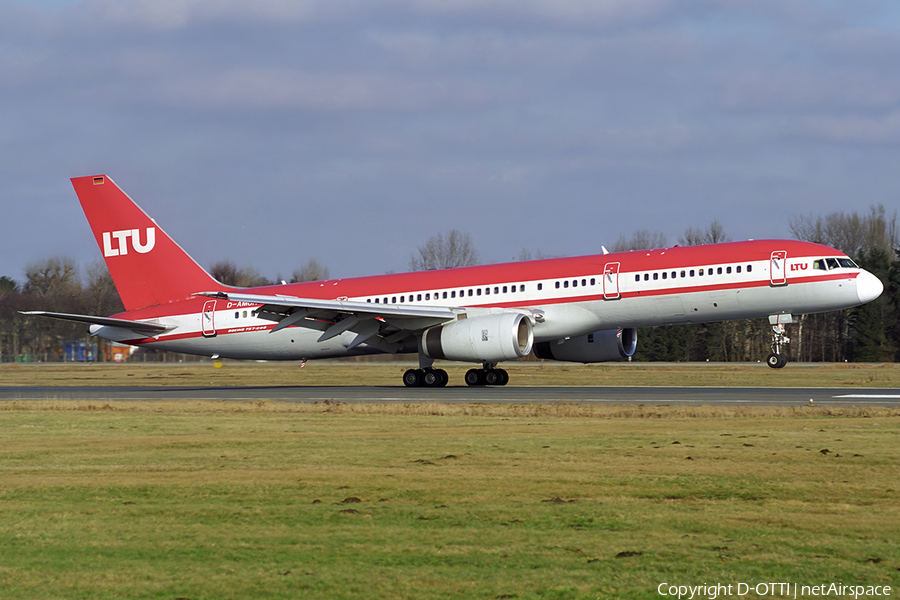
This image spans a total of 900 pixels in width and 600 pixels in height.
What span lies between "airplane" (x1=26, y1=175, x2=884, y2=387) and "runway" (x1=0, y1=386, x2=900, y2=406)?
68.2 inches

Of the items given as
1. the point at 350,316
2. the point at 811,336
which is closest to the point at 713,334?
the point at 811,336

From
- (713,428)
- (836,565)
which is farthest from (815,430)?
(836,565)

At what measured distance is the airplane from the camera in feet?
92.7

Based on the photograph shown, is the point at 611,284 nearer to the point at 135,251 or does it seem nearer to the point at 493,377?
the point at 493,377

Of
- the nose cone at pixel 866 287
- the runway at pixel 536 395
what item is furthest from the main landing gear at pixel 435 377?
the nose cone at pixel 866 287

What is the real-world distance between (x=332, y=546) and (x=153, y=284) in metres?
30.6

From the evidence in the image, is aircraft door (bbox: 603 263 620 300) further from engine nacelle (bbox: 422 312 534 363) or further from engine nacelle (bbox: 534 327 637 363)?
engine nacelle (bbox: 534 327 637 363)

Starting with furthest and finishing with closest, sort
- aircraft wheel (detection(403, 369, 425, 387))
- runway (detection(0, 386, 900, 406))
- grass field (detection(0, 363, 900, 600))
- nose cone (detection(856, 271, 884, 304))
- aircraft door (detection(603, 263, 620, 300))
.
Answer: aircraft wheel (detection(403, 369, 425, 387)) → aircraft door (detection(603, 263, 620, 300)) → nose cone (detection(856, 271, 884, 304)) → runway (detection(0, 386, 900, 406)) → grass field (detection(0, 363, 900, 600))

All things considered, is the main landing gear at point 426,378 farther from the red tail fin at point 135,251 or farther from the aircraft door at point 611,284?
the red tail fin at point 135,251

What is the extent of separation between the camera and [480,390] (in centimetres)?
2931

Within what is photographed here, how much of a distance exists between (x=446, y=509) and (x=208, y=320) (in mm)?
27423

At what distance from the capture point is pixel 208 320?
34.6m

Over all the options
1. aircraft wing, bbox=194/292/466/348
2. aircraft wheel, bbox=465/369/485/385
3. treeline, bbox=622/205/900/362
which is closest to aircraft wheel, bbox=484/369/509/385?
aircraft wheel, bbox=465/369/485/385

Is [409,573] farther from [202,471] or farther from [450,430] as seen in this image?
[450,430]
